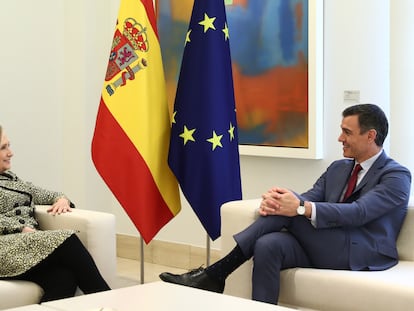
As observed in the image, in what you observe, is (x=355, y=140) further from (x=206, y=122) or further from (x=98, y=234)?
(x=98, y=234)

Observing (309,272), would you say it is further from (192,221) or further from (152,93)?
(192,221)

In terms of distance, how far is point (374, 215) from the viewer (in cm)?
350

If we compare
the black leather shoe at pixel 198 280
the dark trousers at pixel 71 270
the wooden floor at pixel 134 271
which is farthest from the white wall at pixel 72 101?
the dark trousers at pixel 71 270

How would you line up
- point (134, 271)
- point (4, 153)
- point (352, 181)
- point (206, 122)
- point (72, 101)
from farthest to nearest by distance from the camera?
point (72, 101) → point (134, 271) → point (206, 122) → point (4, 153) → point (352, 181)

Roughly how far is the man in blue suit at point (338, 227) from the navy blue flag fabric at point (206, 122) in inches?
21.8

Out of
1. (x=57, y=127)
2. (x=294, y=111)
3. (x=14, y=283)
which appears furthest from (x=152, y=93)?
(x=57, y=127)

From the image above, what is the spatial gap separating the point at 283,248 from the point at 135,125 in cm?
119

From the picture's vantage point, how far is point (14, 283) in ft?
10.8

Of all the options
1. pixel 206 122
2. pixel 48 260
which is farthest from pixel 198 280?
pixel 206 122

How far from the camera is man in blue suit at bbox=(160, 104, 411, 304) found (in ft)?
11.4

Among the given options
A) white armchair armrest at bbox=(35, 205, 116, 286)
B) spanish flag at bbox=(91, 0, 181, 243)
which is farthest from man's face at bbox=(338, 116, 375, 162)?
white armchair armrest at bbox=(35, 205, 116, 286)

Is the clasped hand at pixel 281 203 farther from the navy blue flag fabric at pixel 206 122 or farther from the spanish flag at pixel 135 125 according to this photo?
the spanish flag at pixel 135 125

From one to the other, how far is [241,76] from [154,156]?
1.16m

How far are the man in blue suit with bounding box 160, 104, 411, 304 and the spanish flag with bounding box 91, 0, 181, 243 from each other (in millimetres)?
694
